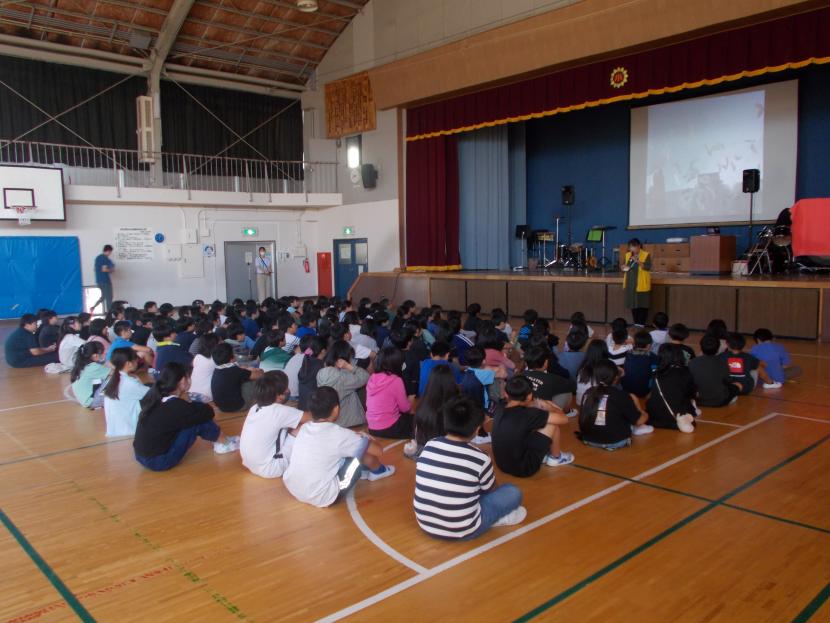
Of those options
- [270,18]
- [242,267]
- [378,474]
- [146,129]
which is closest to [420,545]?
[378,474]

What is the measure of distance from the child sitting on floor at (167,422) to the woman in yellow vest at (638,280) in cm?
683

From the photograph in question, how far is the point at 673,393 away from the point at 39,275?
12.6 m

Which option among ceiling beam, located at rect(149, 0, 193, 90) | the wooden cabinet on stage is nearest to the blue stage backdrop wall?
the wooden cabinet on stage

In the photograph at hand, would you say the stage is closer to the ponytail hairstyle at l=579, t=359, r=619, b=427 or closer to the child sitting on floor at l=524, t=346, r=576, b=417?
the child sitting on floor at l=524, t=346, r=576, b=417

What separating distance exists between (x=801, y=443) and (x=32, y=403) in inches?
255

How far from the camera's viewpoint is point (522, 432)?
3617mm

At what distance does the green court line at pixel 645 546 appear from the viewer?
2463 mm

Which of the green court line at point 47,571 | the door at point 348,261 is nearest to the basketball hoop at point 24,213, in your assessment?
the door at point 348,261

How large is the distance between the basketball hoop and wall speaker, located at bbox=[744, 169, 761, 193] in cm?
1278

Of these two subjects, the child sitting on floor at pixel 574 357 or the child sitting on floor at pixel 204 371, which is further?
the child sitting on floor at pixel 204 371

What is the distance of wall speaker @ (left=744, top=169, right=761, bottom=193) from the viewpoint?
10.4 m

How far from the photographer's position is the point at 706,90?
37.8 ft

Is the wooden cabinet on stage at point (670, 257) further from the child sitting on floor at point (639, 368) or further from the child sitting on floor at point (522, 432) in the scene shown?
the child sitting on floor at point (522, 432)

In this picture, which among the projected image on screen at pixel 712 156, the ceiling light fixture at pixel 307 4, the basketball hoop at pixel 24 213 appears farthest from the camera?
the ceiling light fixture at pixel 307 4
